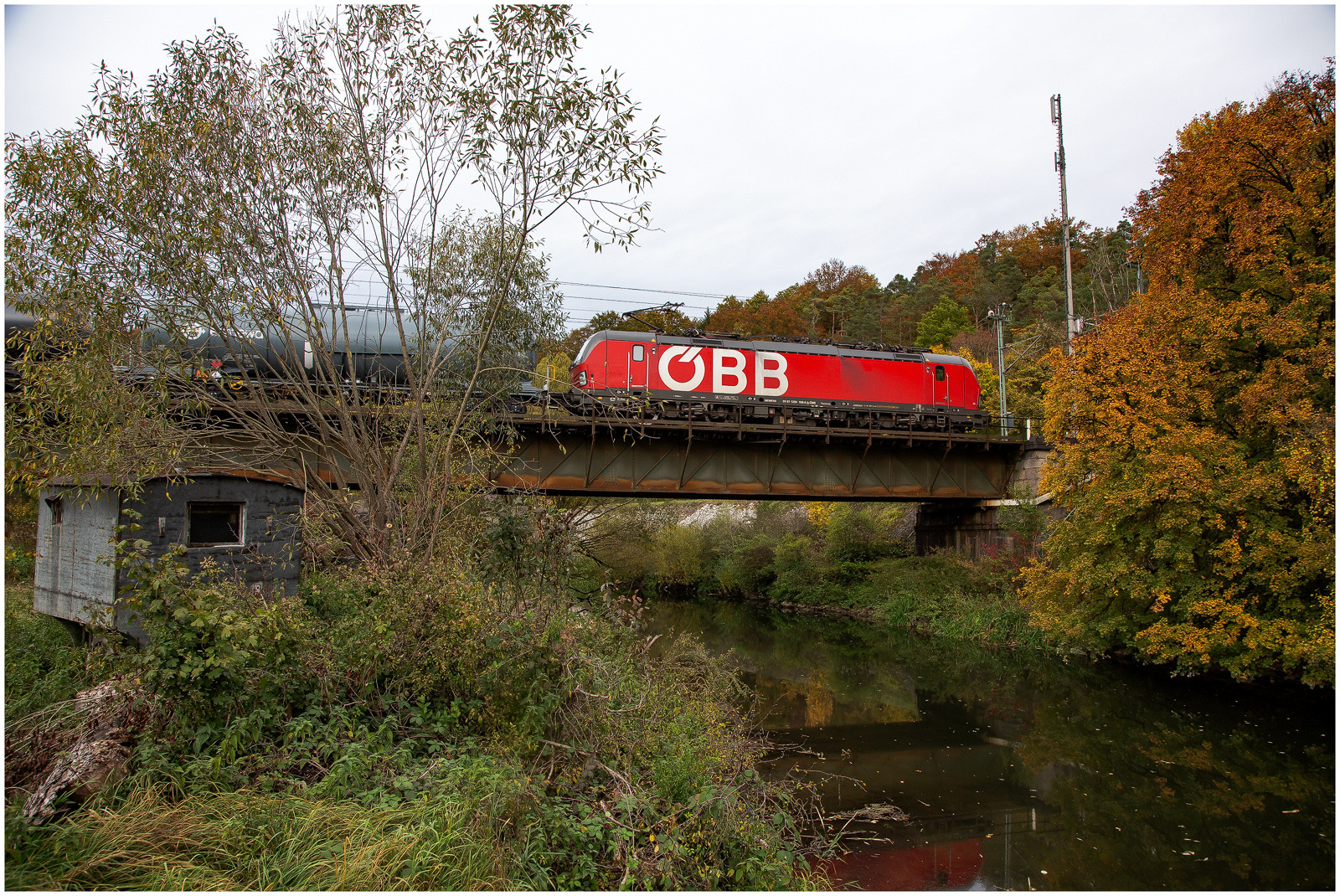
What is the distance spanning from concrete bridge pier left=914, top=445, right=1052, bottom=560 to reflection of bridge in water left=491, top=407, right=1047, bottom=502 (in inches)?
10.6

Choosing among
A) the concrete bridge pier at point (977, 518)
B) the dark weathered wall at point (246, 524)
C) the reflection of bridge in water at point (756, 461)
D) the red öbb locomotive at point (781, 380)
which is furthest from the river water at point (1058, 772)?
the red öbb locomotive at point (781, 380)

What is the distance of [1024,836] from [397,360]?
15649 mm

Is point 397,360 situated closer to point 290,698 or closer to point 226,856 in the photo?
point 290,698

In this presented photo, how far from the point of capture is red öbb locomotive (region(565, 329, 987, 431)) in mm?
21578

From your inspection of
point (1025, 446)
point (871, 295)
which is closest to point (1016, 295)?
point (871, 295)

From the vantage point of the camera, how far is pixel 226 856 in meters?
4.55

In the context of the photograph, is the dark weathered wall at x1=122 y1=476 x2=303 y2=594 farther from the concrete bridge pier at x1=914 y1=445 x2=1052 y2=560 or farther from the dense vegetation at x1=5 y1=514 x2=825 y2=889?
the concrete bridge pier at x1=914 y1=445 x2=1052 y2=560

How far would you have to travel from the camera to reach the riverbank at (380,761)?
458cm

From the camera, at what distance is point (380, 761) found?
6.01 metres

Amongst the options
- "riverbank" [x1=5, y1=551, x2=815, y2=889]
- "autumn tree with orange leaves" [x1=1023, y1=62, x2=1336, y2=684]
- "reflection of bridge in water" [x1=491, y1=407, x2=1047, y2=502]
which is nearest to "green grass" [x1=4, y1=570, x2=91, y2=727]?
"riverbank" [x1=5, y1=551, x2=815, y2=889]

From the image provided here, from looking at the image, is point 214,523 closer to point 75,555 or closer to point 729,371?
point 75,555

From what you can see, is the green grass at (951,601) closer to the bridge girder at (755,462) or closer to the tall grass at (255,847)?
the bridge girder at (755,462)

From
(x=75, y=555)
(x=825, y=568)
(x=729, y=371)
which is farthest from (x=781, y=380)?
(x=75, y=555)

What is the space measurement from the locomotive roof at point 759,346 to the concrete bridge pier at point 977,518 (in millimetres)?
4452
